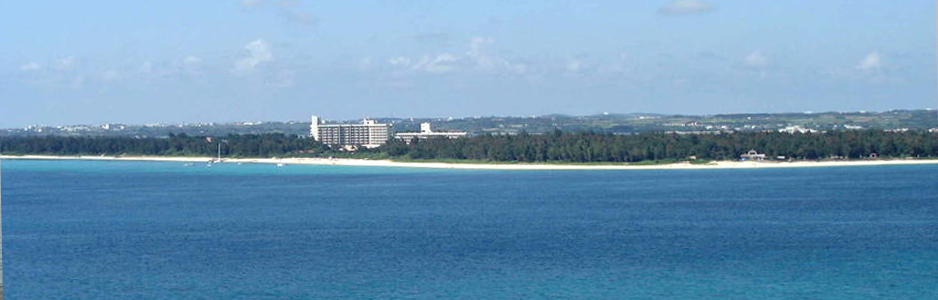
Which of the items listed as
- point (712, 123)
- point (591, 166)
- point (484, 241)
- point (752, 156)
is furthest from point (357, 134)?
point (484, 241)

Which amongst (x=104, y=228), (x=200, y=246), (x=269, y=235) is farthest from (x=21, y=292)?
(x=104, y=228)

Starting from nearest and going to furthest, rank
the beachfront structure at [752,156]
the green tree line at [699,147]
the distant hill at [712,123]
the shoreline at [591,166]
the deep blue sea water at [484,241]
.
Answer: the deep blue sea water at [484,241] → the shoreline at [591,166] → the green tree line at [699,147] → the beachfront structure at [752,156] → the distant hill at [712,123]

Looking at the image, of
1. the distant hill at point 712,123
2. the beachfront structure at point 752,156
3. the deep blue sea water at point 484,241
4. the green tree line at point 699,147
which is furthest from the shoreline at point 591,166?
the distant hill at point 712,123

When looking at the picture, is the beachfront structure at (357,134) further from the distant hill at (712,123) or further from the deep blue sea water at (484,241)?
the deep blue sea water at (484,241)

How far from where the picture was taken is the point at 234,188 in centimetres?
5019

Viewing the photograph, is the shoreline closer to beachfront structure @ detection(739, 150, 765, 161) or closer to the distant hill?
beachfront structure @ detection(739, 150, 765, 161)

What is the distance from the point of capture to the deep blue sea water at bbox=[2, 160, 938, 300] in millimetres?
18922

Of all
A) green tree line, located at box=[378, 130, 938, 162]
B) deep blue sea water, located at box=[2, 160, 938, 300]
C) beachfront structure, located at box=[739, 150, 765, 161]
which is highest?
green tree line, located at box=[378, 130, 938, 162]

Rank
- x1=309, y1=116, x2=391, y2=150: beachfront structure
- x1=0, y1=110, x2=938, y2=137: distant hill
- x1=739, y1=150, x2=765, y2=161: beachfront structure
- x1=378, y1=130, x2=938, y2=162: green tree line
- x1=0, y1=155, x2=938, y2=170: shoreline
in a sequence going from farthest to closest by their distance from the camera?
1. x1=0, y1=110, x2=938, y2=137: distant hill
2. x1=309, y1=116, x2=391, y2=150: beachfront structure
3. x1=739, y1=150, x2=765, y2=161: beachfront structure
4. x1=378, y1=130, x2=938, y2=162: green tree line
5. x1=0, y1=155, x2=938, y2=170: shoreline

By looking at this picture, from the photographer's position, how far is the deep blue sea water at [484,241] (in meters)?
18.9

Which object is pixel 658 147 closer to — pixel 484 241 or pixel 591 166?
pixel 591 166

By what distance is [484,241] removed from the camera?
26.0m

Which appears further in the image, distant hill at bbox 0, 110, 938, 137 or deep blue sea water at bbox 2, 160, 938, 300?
distant hill at bbox 0, 110, 938, 137

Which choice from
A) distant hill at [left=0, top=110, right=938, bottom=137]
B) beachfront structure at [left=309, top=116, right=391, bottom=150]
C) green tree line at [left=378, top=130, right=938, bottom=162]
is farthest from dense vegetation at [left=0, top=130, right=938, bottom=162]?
distant hill at [left=0, top=110, right=938, bottom=137]
